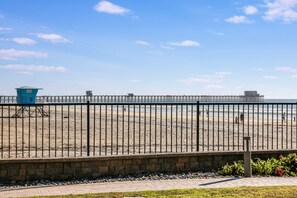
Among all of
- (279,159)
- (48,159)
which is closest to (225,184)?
(279,159)

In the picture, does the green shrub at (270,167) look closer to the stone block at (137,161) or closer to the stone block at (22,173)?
the stone block at (137,161)

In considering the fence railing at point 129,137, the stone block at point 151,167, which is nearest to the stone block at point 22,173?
the fence railing at point 129,137

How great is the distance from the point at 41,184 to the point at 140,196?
2567 mm

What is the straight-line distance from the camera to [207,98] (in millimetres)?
137625

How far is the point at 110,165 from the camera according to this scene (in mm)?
9430

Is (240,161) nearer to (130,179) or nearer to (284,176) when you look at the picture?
(284,176)

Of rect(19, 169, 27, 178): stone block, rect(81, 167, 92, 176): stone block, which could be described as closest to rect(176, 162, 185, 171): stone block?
rect(81, 167, 92, 176): stone block

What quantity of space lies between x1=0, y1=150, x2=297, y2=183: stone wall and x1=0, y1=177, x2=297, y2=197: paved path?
0.61 meters

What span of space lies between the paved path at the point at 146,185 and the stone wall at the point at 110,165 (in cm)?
61

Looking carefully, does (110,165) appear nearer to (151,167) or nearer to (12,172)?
(151,167)

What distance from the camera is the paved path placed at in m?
7.91

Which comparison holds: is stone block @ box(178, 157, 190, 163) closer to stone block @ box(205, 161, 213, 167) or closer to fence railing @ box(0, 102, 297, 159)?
stone block @ box(205, 161, 213, 167)

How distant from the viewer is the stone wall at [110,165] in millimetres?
8898

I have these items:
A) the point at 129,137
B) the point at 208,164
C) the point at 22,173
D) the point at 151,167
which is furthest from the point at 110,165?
the point at 129,137
